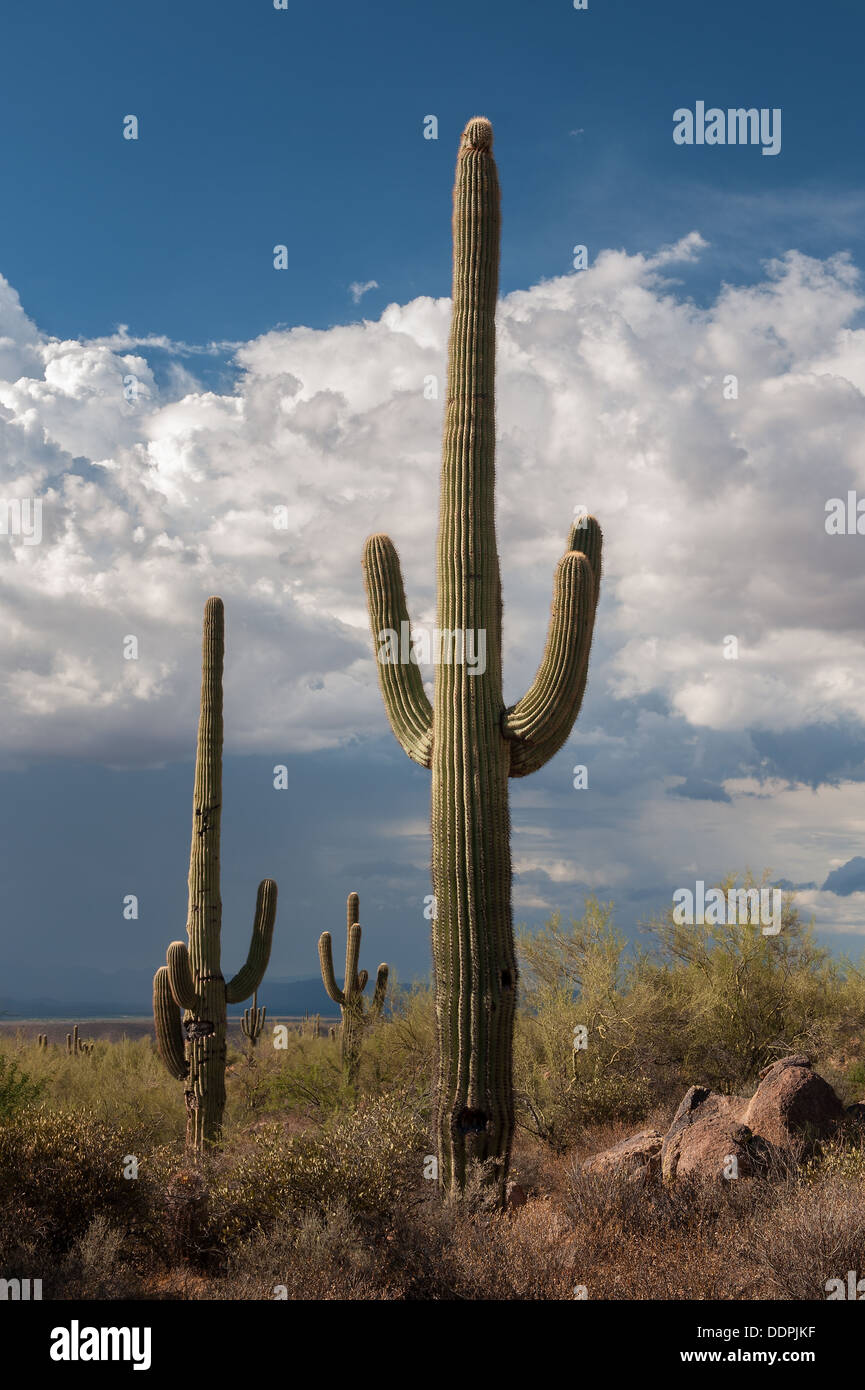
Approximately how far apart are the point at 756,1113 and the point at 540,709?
15.0ft

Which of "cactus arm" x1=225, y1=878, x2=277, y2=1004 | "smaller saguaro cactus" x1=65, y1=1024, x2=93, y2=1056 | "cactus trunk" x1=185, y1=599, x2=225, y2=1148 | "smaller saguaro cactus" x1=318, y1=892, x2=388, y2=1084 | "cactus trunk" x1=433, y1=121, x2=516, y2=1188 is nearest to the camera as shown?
"cactus trunk" x1=433, y1=121, x2=516, y2=1188

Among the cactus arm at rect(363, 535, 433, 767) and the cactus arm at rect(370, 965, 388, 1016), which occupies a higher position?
the cactus arm at rect(363, 535, 433, 767)

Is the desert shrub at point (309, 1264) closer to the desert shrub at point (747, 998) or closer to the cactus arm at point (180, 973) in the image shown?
the cactus arm at point (180, 973)

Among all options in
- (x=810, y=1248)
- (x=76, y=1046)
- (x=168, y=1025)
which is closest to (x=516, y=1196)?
(x=810, y=1248)

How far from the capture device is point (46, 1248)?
745 cm

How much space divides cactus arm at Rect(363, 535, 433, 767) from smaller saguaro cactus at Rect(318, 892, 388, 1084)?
829 centimetres

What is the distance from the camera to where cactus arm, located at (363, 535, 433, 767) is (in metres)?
9.82

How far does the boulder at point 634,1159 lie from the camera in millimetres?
8992

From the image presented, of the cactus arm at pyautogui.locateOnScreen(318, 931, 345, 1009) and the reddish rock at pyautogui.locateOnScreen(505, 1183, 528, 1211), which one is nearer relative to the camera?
the reddish rock at pyautogui.locateOnScreen(505, 1183, 528, 1211)

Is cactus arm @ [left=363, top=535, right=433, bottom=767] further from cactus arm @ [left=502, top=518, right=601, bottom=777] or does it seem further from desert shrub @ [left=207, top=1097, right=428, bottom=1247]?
desert shrub @ [left=207, top=1097, right=428, bottom=1247]

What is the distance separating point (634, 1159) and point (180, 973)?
209 inches

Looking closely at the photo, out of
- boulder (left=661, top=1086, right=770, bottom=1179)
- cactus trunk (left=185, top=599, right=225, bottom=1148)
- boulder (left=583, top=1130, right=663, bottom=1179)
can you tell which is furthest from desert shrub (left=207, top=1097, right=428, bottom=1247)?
cactus trunk (left=185, top=599, right=225, bottom=1148)

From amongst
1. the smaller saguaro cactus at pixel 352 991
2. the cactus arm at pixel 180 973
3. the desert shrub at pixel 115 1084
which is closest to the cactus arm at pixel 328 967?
the smaller saguaro cactus at pixel 352 991

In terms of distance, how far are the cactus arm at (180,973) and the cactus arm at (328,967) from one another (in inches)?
203
